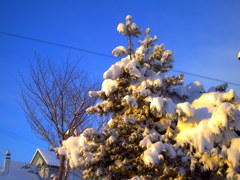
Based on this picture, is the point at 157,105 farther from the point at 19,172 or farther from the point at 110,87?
the point at 19,172

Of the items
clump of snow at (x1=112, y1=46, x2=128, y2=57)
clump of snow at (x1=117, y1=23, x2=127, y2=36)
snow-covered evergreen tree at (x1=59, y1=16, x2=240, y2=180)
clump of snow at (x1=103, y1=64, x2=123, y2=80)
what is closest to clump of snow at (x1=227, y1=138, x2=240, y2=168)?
snow-covered evergreen tree at (x1=59, y1=16, x2=240, y2=180)

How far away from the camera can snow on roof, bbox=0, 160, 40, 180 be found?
22.3 metres

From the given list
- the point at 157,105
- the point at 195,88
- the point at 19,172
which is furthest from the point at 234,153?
the point at 19,172

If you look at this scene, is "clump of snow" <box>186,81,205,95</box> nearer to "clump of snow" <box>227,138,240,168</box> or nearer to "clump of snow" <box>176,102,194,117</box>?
"clump of snow" <box>176,102,194,117</box>

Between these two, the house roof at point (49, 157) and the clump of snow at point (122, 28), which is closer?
the clump of snow at point (122, 28)

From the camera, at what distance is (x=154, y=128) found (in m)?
7.95

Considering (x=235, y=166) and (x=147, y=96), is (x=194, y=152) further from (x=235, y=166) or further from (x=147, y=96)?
(x=147, y=96)

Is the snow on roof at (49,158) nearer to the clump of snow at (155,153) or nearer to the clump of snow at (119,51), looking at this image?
the clump of snow at (119,51)

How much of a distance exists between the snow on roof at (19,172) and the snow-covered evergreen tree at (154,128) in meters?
16.4

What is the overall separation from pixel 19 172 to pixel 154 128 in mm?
19599

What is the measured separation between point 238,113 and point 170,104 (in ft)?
5.59

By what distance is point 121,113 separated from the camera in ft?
28.0

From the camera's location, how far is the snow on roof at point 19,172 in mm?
22328

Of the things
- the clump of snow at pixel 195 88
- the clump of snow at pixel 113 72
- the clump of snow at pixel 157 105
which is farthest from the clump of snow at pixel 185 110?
the clump of snow at pixel 195 88
